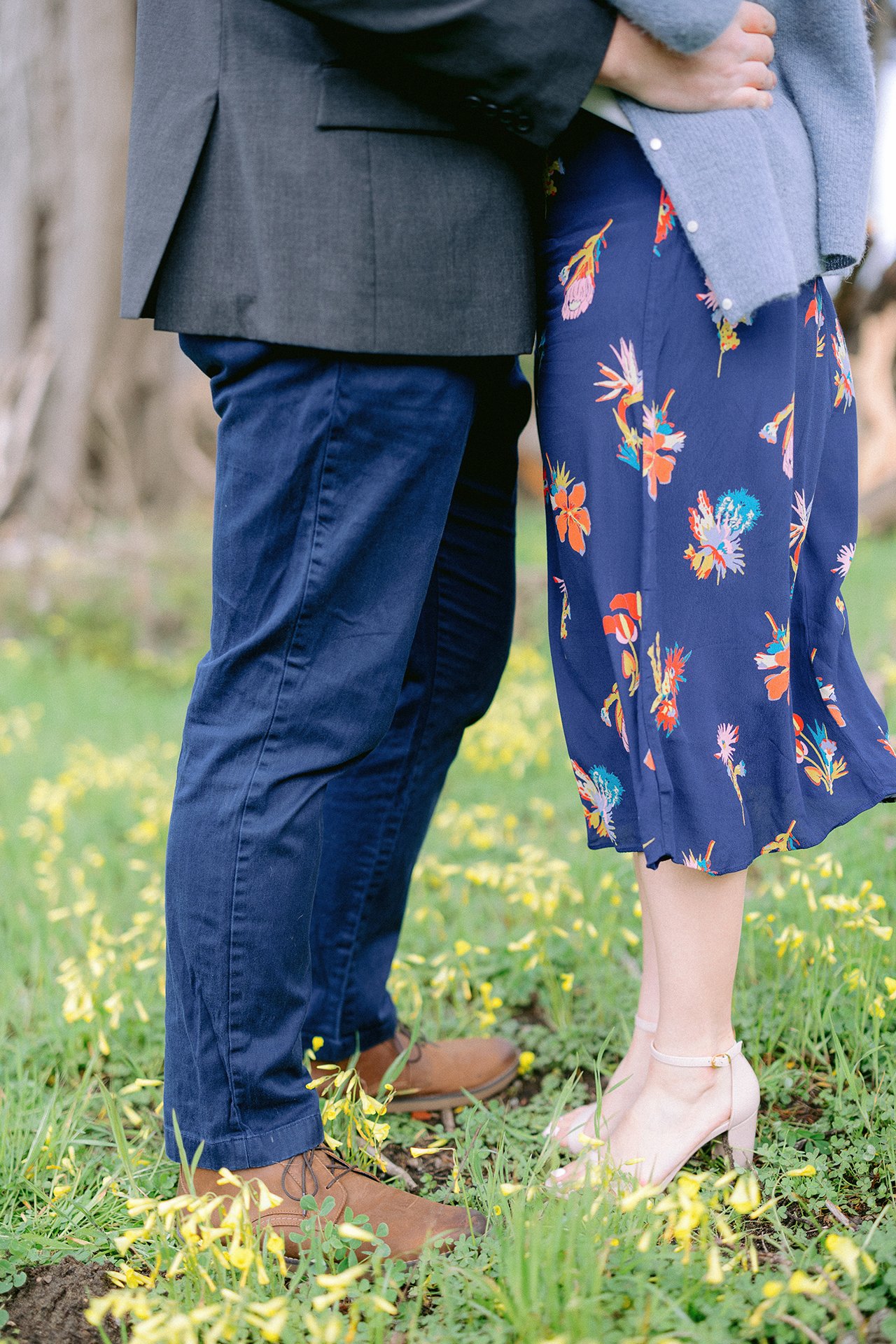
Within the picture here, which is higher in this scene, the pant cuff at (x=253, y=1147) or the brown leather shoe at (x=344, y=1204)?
the pant cuff at (x=253, y=1147)

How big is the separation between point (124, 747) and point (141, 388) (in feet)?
9.81

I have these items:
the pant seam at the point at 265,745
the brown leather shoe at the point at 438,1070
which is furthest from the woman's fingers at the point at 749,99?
the brown leather shoe at the point at 438,1070

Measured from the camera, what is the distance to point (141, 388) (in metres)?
6.01

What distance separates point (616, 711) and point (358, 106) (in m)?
0.73

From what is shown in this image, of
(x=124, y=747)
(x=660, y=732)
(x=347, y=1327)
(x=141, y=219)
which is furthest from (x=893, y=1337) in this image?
(x=124, y=747)

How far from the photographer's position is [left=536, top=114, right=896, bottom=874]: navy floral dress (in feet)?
4.12

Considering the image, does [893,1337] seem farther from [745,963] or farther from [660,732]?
[745,963]

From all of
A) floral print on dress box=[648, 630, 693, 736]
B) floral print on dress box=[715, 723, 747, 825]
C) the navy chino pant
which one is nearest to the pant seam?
the navy chino pant

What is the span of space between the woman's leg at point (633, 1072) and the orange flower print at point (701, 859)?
0.23 m

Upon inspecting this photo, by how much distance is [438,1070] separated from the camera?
67.7 inches

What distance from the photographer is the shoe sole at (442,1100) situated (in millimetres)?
1675

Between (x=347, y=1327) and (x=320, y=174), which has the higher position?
A: (x=320, y=174)

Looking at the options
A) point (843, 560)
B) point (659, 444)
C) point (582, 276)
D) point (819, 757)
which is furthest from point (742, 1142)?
point (582, 276)

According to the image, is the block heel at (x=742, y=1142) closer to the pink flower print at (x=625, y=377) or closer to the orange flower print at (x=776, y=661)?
the orange flower print at (x=776, y=661)
